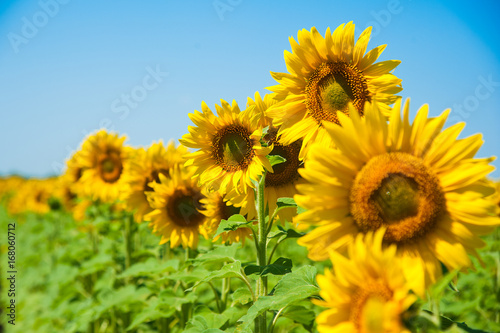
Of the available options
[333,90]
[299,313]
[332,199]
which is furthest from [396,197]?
[299,313]

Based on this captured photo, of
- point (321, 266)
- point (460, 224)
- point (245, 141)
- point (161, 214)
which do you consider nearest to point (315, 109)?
point (245, 141)

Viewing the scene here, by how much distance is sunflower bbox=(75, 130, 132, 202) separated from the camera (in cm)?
509

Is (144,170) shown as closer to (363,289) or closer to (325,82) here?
(325,82)

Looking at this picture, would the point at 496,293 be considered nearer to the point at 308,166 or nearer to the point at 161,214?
the point at 161,214

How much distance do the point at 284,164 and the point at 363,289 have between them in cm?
127

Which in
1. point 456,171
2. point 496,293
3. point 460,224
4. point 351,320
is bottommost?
point 496,293

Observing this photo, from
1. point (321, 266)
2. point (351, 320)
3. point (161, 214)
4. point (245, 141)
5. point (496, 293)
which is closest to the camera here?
point (351, 320)

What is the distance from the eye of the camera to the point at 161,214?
352cm

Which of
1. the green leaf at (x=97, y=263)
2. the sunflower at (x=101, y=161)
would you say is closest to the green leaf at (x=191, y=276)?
the green leaf at (x=97, y=263)

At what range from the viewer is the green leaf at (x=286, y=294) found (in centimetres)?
156

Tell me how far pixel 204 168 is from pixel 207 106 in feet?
1.26

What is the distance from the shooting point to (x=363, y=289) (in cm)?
120

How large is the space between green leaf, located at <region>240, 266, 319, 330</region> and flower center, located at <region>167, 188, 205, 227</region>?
1732mm

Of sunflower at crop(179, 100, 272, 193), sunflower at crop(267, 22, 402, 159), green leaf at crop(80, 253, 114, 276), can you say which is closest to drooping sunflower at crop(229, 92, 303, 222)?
sunflower at crop(179, 100, 272, 193)
